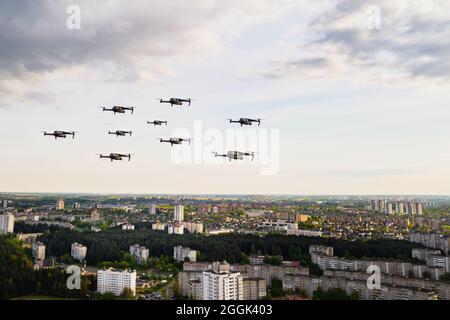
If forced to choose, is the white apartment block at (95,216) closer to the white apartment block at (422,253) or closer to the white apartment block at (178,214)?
the white apartment block at (178,214)

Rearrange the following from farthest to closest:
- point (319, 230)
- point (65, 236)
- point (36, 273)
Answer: point (319, 230)
point (65, 236)
point (36, 273)

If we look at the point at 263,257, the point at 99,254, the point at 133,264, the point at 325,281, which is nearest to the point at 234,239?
the point at 263,257

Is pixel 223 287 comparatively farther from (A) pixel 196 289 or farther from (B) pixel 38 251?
(B) pixel 38 251

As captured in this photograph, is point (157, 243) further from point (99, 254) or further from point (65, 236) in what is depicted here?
point (65, 236)

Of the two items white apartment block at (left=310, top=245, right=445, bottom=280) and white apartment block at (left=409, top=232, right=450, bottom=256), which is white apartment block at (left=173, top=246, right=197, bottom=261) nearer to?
white apartment block at (left=310, top=245, right=445, bottom=280)

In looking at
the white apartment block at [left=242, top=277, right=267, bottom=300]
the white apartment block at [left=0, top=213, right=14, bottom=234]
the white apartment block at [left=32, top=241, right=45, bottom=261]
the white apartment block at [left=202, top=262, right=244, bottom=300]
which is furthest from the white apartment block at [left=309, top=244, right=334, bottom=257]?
the white apartment block at [left=0, top=213, right=14, bottom=234]
